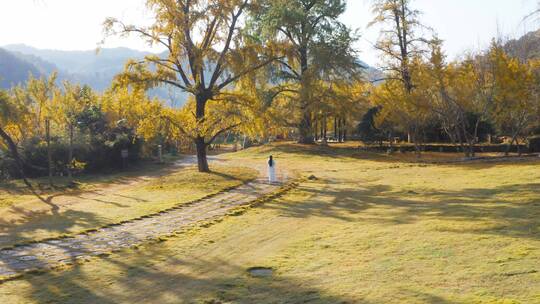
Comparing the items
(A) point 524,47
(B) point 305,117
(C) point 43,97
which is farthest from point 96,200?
(A) point 524,47

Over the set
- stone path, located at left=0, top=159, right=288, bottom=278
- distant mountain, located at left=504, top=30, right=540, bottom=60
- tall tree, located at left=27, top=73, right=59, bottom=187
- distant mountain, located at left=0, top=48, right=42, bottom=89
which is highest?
distant mountain, located at left=0, top=48, right=42, bottom=89

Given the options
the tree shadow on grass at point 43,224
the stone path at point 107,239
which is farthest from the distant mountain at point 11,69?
the stone path at point 107,239

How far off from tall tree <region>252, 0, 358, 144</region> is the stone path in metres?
19.2

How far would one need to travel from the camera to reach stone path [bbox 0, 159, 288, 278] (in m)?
9.04

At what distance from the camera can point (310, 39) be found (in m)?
36.6

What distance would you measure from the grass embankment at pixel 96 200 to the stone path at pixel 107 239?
68 cm

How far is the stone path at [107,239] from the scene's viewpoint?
29.7ft

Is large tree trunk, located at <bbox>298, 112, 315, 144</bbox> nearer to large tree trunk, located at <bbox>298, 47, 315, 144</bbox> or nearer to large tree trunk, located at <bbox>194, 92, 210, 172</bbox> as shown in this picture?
large tree trunk, located at <bbox>298, 47, 315, 144</bbox>

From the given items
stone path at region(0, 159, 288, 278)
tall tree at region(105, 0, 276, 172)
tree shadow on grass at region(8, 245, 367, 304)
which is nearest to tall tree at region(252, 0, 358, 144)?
tall tree at region(105, 0, 276, 172)

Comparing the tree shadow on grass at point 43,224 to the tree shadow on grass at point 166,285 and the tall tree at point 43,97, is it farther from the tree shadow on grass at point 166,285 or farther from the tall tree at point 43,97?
the tall tree at point 43,97

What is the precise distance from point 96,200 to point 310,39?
23757 millimetres

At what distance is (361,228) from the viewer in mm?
10797

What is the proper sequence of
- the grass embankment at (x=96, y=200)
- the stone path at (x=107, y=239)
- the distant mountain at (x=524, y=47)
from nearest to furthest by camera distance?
the stone path at (x=107, y=239), the grass embankment at (x=96, y=200), the distant mountain at (x=524, y=47)

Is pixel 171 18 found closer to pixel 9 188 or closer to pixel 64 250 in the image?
pixel 9 188
